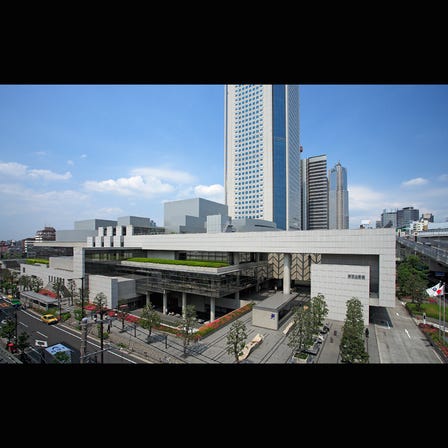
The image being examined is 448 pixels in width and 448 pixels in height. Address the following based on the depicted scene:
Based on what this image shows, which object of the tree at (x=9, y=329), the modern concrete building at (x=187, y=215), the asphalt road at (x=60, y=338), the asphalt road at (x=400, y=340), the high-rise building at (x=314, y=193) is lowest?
the asphalt road at (x=60, y=338)

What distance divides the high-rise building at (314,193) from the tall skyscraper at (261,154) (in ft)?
68.1

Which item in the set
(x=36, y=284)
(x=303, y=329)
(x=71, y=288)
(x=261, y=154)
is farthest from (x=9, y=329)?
(x=261, y=154)

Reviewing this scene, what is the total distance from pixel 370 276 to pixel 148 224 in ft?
88.9

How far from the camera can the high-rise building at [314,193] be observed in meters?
71.9

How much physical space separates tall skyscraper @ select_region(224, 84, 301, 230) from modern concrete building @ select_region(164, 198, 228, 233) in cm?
1791

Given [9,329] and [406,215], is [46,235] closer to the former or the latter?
[9,329]

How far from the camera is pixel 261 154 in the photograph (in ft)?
163

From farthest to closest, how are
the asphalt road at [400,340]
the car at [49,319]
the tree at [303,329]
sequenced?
the car at [49,319]
the asphalt road at [400,340]
the tree at [303,329]

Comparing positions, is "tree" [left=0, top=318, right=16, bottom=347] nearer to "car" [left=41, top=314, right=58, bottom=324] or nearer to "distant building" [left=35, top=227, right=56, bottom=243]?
"car" [left=41, top=314, right=58, bottom=324]

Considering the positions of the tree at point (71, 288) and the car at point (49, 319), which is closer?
the car at point (49, 319)

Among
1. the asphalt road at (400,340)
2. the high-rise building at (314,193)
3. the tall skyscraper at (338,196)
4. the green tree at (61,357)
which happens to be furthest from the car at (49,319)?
the tall skyscraper at (338,196)

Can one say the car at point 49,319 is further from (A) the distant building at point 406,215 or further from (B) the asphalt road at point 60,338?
(A) the distant building at point 406,215
